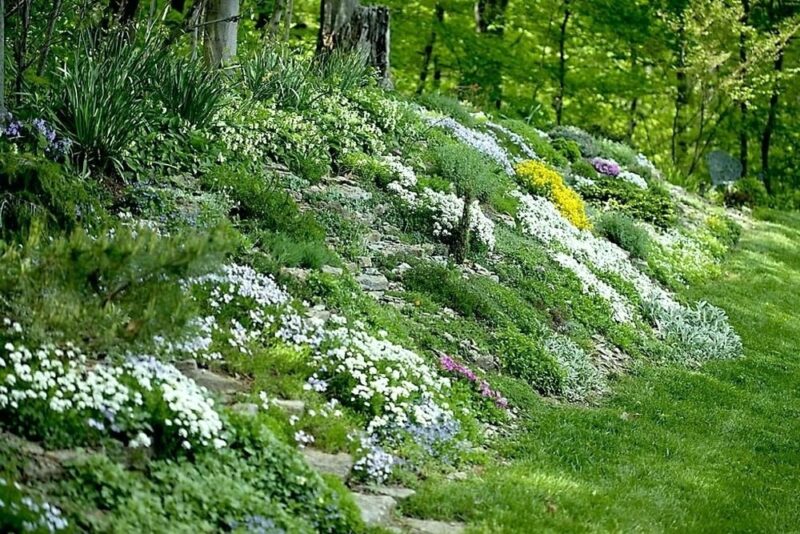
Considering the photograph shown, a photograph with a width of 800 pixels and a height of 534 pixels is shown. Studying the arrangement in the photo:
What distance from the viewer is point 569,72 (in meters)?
26.0

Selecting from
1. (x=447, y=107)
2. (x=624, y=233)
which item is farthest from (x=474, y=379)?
(x=447, y=107)

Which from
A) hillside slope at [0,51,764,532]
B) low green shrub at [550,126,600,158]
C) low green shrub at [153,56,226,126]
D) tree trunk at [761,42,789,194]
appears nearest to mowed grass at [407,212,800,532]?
hillside slope at [0,51,764,532]

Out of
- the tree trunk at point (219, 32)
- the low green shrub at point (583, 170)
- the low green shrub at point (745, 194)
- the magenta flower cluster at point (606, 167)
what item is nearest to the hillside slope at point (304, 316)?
the tree trunk at point (219, 32)

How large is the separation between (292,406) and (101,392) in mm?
1427

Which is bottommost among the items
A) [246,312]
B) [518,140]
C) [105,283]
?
[518,140]

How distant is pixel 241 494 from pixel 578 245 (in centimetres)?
876

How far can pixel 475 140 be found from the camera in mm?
14195

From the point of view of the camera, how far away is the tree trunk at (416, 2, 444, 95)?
24.3 m

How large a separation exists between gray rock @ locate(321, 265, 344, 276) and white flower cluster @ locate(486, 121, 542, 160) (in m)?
8.09

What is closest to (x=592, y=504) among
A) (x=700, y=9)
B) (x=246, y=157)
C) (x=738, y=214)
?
(x=246, y=157)

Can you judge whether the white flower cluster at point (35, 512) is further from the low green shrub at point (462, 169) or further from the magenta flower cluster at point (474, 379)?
the low green shrub at point (462, 169)

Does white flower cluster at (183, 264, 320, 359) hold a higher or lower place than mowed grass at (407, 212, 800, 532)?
higher

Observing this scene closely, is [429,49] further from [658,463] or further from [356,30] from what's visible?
[658,463]

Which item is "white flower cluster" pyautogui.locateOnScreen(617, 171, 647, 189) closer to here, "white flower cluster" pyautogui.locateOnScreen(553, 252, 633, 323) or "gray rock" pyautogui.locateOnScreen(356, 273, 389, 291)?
"white flower cluster" pyautogui.locateOnScreen(553, 252, 633, 323)
